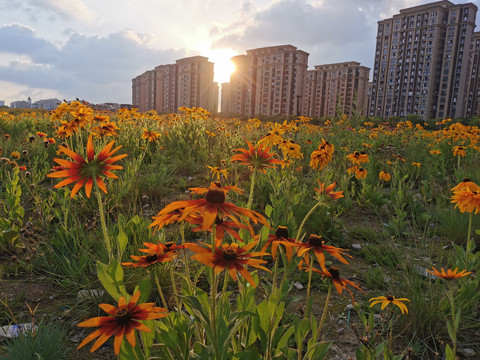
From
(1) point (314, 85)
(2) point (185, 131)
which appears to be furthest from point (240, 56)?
(2) point (185, 131)

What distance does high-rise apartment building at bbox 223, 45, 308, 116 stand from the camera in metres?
74.4

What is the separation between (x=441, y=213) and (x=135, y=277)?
2.92 metres

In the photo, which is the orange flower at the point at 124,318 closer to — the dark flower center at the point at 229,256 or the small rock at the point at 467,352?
the dark flower center at the point at 229,256

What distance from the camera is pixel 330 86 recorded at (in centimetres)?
8331

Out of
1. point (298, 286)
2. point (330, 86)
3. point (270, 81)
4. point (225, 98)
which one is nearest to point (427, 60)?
point (330, 86)

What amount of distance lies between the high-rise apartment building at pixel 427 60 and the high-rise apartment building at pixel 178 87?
40655mm

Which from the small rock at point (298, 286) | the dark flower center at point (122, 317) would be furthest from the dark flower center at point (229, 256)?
the small rock at point (298, 286)

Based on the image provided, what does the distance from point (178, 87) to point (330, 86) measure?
4051cm

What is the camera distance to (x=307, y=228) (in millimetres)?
2988

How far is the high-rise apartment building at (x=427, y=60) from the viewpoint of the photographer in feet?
199

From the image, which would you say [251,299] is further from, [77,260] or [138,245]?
[77,260]

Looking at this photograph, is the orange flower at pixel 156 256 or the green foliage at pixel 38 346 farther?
the green foliage at pixel 38 346

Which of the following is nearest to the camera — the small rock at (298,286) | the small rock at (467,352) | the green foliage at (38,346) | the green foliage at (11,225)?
the green foliage at (38,346)

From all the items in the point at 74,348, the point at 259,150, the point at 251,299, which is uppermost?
the point at 259,150
